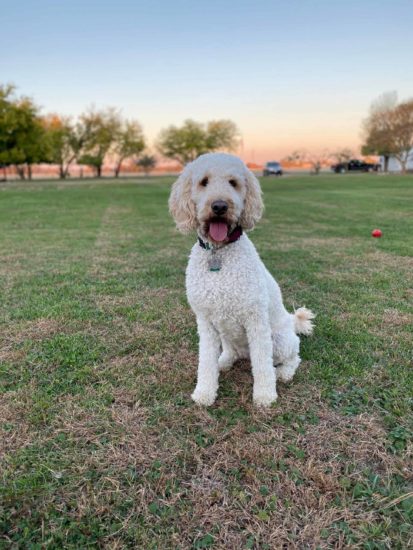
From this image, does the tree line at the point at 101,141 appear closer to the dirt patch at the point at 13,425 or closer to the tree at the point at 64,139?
the tree at the point at 64,139

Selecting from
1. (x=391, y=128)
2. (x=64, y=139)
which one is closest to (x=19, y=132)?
(x=64, y=139)

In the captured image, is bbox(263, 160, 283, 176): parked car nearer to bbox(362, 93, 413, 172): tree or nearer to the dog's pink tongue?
bbox(362, 93, 413, 172): tree

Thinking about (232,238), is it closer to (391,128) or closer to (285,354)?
(285,354)

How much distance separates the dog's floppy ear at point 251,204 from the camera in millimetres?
2598

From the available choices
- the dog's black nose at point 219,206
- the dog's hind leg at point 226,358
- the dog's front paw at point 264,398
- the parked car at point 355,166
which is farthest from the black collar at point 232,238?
the parked car at point 355,166

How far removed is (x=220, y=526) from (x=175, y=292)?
335cm

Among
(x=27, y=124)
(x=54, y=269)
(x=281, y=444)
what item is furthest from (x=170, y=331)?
(x=27, y=124)

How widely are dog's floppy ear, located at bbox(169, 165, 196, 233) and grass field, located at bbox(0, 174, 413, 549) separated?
113 cm

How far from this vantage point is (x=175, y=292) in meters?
4.99

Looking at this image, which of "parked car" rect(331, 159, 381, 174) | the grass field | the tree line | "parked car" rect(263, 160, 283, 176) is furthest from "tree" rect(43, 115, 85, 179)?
the grass field

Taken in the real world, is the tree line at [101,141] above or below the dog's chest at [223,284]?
above

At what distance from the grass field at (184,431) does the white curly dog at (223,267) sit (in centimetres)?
27

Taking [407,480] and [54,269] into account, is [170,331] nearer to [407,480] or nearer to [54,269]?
[407,480]

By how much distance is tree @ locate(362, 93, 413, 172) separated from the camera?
1795 inches
